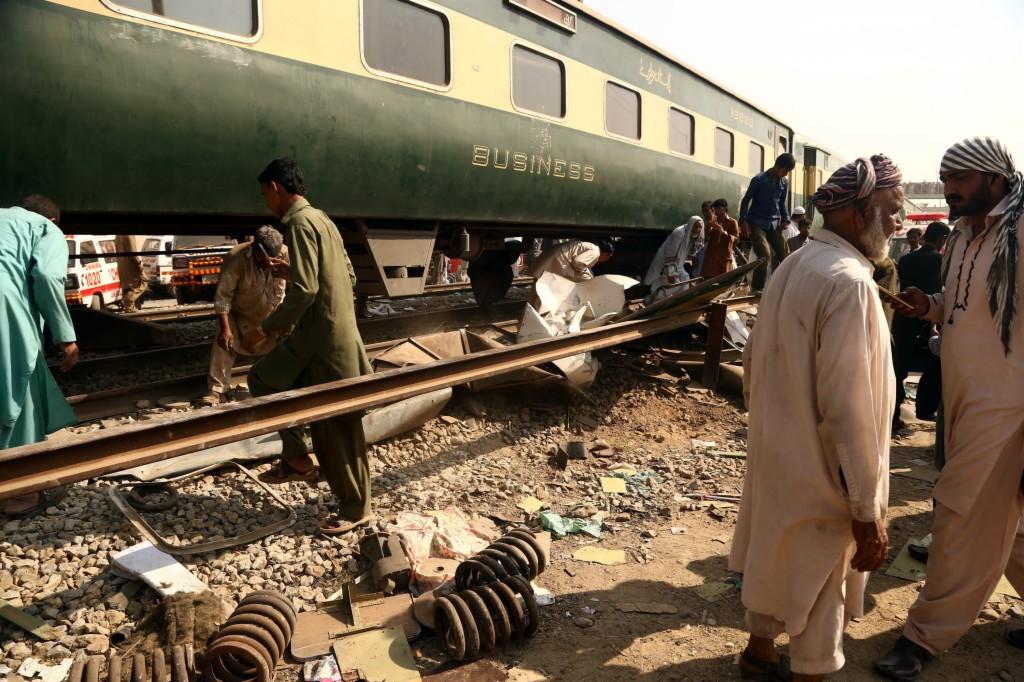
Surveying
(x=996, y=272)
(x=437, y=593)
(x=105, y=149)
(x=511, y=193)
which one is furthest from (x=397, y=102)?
(x=996, y=272)

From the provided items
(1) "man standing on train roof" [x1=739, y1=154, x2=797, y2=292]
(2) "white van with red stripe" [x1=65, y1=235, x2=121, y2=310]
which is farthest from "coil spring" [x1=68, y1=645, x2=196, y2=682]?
(1) "man standing on train roof" [x1=739, y1=154, x2=797, y2=292]

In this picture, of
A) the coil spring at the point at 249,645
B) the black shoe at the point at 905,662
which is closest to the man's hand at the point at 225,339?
the coil spring at the point at 249,645

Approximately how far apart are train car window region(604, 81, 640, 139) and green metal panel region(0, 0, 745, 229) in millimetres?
1582

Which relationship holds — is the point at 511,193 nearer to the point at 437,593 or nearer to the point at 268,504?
the point at 268,504

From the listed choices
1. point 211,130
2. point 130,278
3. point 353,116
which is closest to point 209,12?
point 211,130

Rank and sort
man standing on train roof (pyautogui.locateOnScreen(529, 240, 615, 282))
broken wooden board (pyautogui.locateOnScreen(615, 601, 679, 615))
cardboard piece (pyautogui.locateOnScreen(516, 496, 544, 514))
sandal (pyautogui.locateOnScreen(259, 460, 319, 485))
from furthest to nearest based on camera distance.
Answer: man standing on train roof (pyautogui.locateOnScreen(529, 240, 615, 282)) → cardboard piece (pyautogui.locateOnScreen(516, 496, 544, 514)) → sandal (pyautogui.locateOnScreen(259, 460, 319, 485)) → broken wooden board (pyautogui.locateOnScreen(615, 601, 679, 615))

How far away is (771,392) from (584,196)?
6126 mm

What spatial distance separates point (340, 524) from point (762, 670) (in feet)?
7.17

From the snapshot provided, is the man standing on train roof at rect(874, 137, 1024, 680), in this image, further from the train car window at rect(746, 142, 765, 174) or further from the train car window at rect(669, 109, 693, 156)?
the train car window at rect(746, 142, 765, 174)

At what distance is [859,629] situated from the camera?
120 inches

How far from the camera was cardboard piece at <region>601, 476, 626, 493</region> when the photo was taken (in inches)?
180

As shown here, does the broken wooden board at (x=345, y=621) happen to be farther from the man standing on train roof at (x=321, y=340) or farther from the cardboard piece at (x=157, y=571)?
the man standing on train roof at (x=321, y=340)

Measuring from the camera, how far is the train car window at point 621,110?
27.0ft

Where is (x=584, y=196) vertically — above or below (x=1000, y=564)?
above
